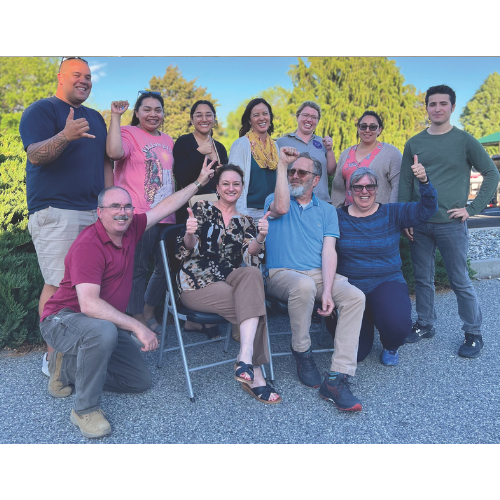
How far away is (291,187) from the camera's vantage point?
11.6 feet

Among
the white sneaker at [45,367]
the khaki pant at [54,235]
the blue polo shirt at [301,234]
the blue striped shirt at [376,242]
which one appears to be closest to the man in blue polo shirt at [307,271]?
the blue polo shirt at [301,234]

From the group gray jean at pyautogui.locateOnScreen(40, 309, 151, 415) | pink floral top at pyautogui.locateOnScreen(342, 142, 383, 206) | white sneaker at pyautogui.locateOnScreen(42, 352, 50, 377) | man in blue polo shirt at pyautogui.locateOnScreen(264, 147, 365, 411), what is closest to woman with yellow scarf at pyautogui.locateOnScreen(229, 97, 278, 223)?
man in blue polo shirt at pyautogui.locateOnScreen(264, 147, 365, 411)

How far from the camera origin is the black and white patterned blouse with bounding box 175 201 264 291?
10.7ft

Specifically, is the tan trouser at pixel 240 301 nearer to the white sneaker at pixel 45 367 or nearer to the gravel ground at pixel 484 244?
the white sneaker at pixel 45 367

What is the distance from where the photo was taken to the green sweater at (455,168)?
368 cm

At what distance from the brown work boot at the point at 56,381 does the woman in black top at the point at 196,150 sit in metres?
1.52

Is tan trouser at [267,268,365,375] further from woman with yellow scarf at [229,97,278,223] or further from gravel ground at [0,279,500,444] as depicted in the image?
woman with yellow scarf at [229,97,278,223]

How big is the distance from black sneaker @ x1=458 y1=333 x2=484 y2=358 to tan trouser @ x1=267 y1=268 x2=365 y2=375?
3.90ft

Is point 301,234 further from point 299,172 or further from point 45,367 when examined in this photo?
point 45,367

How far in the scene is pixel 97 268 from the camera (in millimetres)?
2711

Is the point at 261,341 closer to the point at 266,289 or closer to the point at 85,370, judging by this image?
the point at 266,289

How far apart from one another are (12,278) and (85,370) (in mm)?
1771
